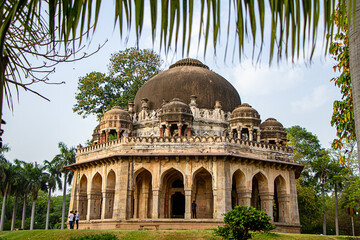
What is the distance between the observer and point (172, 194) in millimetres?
22172

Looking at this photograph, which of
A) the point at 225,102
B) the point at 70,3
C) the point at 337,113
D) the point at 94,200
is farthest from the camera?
the point at 225,102

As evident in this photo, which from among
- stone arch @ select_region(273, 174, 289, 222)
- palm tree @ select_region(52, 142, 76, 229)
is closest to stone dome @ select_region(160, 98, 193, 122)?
stone arch @ select_region(273, 174, 289, 222)

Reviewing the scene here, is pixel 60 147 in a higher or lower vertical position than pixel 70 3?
higher

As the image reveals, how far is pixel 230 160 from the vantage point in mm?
20109

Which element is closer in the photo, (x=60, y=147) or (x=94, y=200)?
(x=94, y=200)

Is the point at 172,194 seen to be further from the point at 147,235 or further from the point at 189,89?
the point at 147,235

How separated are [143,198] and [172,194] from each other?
5.34 ft

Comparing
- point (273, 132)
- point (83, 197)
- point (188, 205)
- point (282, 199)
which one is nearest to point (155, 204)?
point (188, 205)

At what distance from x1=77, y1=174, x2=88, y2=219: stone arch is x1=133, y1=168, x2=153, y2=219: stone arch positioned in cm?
334

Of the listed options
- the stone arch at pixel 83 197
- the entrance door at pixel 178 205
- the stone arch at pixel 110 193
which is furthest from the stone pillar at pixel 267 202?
→ the stone arch at pixel 83 197

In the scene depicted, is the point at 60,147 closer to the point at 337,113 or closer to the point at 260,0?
the point at 337,113

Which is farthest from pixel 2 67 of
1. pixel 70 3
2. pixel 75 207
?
pixel 75 207

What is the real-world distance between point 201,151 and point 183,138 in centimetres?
116

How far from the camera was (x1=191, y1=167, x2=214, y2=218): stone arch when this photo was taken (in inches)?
839
